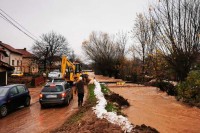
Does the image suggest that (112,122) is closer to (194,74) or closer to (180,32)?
(194,74)

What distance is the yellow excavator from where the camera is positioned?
106ft

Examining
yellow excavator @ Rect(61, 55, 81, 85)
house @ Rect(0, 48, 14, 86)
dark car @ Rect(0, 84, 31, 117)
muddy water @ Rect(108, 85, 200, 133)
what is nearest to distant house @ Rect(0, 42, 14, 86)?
house @ Rect(0, 48, 14, 86)

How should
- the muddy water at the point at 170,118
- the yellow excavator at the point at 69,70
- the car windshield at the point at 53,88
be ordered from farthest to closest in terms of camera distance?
1. the yellow excavator at the point at 69,70
2. the car windshield at the point at 53,88
3. the muddy water at the point at 170,118

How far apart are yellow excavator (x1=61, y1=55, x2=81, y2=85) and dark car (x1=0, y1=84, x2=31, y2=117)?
13.7 metres

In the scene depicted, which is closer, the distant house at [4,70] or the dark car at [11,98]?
the dark car at [11,98]

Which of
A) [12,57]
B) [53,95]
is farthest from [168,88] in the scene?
[12,57]

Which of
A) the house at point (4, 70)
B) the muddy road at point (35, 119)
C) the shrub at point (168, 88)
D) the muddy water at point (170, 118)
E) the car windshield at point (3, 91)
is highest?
the house at point (4, 70)

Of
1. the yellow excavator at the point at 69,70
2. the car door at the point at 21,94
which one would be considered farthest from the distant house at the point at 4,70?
the car door at the point at 21,94

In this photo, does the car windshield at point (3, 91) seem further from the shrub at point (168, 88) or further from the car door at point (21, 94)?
the shrub at point (168, 88)

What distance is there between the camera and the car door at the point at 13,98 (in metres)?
15.8

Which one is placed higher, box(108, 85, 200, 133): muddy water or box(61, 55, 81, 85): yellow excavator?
box(61, 55, 81, 85): yellow excavator

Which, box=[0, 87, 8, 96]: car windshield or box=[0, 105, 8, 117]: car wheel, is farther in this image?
box=[0, 87, 8, 96]: car windshield

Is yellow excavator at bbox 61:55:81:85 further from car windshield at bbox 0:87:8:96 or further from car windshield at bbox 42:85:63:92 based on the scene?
car windshield at bbox 0:87:8:96

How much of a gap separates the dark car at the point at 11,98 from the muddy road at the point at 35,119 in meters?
0.42
